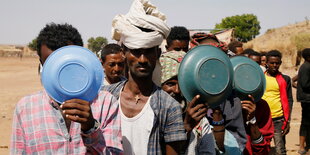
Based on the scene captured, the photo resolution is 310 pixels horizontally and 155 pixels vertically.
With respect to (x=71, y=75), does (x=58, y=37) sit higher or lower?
higher

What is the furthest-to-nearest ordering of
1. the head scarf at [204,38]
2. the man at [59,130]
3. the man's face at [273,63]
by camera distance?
1. the man's face at [273,63]
2. the head scarf at [204,38]
3. the man at [59,130]

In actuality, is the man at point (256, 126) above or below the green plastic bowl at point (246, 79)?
below

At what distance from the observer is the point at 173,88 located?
294 centimetres

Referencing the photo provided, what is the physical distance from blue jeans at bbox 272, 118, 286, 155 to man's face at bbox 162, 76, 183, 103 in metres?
3.29

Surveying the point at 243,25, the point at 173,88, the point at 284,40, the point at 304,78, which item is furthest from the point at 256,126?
the point at 243,25

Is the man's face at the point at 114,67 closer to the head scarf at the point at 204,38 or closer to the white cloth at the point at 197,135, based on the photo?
the head scarf at the point at 204,38

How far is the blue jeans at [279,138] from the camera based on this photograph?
565 cm

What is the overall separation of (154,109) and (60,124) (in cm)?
59

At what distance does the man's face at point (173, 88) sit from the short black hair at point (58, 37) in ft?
2.93

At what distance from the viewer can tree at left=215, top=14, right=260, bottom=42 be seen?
2463 inches

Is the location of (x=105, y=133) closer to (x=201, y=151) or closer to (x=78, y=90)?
(x=78, y=90)

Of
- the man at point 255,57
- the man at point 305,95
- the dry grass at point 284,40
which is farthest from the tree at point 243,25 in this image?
the man at point 255,57

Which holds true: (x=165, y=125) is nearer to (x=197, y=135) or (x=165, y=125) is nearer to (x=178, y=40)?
(x=197, y=135)

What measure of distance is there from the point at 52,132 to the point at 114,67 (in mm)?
2552
